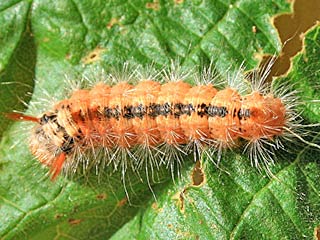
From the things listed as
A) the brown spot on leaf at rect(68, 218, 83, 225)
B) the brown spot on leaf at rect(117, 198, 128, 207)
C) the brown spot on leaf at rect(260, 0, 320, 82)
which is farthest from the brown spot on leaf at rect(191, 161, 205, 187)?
the brown spot on leaf at rect(68, 218, 83, 225)

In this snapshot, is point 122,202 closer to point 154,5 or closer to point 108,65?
point 108,65

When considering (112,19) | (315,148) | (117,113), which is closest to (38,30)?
(112,19)

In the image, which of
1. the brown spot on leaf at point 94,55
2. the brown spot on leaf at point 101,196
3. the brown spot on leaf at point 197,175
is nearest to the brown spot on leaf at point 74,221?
the brown spot on leaf at point 101,196

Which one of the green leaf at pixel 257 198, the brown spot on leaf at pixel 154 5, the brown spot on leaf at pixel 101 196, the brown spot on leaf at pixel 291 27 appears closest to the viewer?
the green leaf at pixel 257 198

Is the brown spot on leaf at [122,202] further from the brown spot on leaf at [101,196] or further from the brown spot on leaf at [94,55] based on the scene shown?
the brown spot on leaf at [94,55]

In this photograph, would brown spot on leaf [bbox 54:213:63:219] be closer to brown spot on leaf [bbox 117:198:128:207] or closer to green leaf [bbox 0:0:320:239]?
green leaf [bbox 0:0:320:239]

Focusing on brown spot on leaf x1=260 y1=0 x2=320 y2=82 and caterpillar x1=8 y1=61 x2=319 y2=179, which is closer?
caterpillar x1=8 y1=61 x2=319 y2=179
